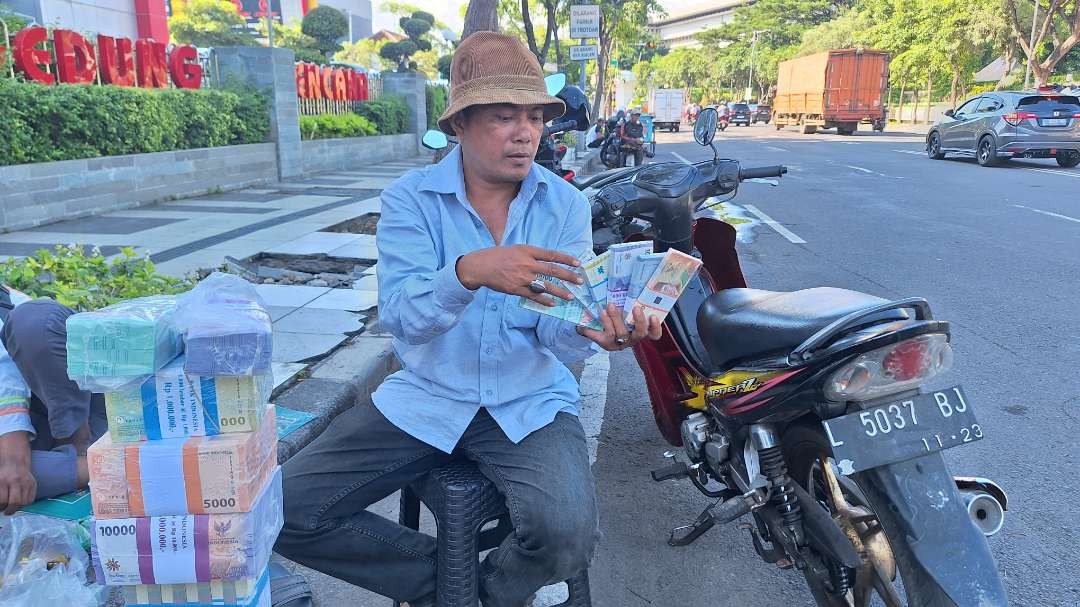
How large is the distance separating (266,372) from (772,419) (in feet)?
4.12

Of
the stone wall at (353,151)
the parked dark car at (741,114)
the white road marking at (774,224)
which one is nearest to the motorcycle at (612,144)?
the stone wall at (353,151)

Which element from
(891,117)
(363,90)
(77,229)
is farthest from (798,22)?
(77,229)

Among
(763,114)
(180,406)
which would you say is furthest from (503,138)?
(763,114)

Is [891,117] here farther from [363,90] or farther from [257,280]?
[257,280]

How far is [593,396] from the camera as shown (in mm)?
3898

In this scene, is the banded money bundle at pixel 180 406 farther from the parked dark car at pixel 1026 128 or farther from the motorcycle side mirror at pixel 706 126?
the parked dark car at pixel 1026 128

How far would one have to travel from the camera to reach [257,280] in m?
5.45

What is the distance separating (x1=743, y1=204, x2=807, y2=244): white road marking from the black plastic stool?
6.52 meters

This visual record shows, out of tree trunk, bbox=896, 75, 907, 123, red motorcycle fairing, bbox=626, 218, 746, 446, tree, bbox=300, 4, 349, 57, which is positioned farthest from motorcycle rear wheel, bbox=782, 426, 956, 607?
tree trunk, bbox=896, 75, 907, 123

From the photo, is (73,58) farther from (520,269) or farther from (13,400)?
(520,269)

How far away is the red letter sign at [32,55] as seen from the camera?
7.55 metres

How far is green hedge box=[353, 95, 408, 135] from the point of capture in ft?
52.3

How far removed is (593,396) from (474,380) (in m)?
2.09

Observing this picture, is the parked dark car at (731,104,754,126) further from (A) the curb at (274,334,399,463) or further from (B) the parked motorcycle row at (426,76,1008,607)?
Answer: (B) the parked motorcycle row at (426,76,1008,607)
